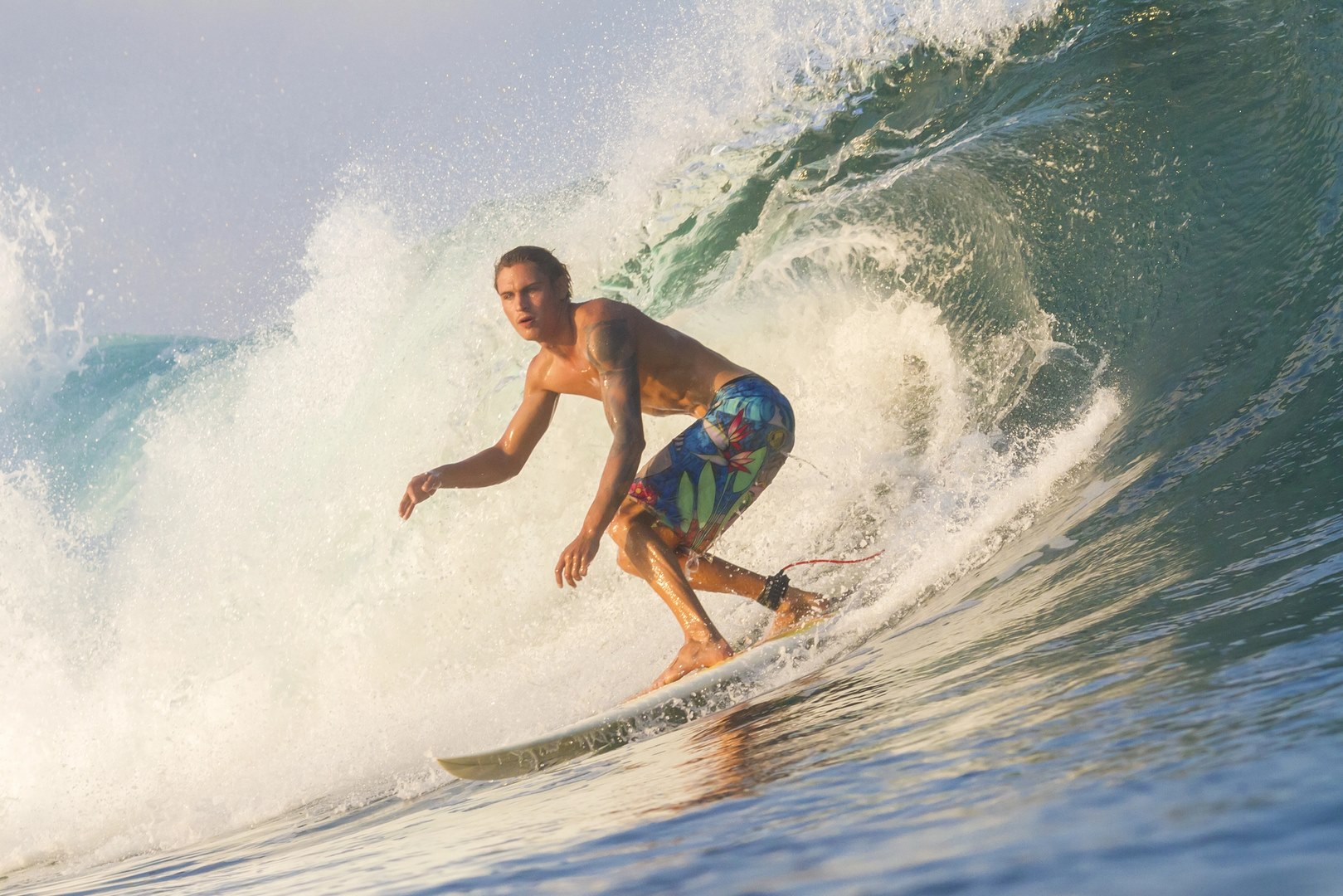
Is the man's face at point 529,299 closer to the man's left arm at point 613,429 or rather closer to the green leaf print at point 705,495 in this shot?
the man's left arm at point 613,429

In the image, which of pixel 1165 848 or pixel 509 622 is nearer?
pixel 1165 848

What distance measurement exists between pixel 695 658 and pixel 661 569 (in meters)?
0.35

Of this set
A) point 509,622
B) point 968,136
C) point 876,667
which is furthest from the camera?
point 968,136

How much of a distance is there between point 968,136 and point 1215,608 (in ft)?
18.6

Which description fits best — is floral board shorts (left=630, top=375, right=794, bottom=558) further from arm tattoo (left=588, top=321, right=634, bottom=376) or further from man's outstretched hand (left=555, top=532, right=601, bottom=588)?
man's outstretched hand (left=555, top=532, right=601, bottom=588)

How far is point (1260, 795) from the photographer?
3.43 ft

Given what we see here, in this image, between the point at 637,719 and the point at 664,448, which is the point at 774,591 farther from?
the point at 637,719

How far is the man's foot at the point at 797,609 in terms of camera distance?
4.07 metres

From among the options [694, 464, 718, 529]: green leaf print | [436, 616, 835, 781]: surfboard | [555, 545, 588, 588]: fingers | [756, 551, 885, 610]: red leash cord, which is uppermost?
[694, 464, 718, 529]: green leaf print

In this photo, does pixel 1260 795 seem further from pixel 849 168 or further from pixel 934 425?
pixel 849 168

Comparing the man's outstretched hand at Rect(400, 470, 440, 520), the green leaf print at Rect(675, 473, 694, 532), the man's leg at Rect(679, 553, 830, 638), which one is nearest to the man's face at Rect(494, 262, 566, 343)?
the man's outstretched hand at Rect(400, 470, 440, 520)

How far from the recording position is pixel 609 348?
388cm

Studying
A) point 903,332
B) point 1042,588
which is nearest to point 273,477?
point 903,332

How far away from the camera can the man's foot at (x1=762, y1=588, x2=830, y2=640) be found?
13.4ft
